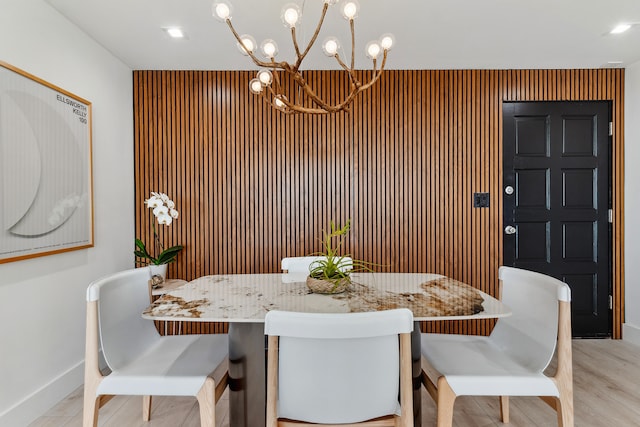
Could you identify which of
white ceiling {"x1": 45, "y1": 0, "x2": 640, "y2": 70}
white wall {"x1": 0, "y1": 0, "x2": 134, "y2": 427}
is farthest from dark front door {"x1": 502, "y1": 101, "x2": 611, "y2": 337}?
white wall {"x1": 0, "y1": 0, "x2": 134, "y2": 427}

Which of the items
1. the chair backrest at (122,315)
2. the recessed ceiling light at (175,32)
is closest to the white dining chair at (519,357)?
the chair backrest at (122,315)

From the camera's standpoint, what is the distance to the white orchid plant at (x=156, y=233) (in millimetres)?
3002

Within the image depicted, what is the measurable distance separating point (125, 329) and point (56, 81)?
182 cm

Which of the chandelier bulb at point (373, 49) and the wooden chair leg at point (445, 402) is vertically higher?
the chandelier bulb at point (373, 49)

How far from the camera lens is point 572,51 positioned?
303cm

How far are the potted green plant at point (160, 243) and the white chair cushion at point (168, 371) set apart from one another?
4.25 feet

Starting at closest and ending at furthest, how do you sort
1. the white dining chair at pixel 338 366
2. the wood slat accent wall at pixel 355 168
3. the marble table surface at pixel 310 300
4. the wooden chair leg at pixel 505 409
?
the white dining chair at pixel 338 366 → the marble table surface at pixel 310 300 → the wooden chair leg at pixel 505 409 → the wood slat accent wall at pixel 355 168

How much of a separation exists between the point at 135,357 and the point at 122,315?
0.23 meters

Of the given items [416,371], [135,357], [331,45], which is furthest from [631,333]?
[135,357]

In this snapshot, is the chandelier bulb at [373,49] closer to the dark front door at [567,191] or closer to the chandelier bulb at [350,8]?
the chandelier bulb at [350,8]

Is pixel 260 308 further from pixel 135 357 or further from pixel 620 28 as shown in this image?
pixel 620 28

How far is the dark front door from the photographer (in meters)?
3.44

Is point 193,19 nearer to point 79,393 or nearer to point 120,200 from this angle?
point 120,200

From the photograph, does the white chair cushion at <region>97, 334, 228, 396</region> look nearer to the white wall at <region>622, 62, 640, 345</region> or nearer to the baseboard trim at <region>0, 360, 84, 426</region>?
the baseboard trim at <region>0, 360, 84, 426</region>
